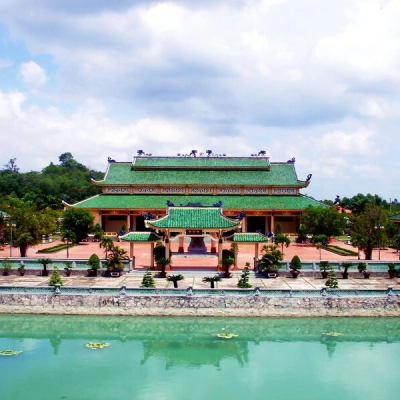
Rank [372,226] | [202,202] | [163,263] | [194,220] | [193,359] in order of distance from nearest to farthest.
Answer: [193,359] → [163,263] → [194,220] → [372,226] → [202,202]

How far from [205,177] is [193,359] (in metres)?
40.0

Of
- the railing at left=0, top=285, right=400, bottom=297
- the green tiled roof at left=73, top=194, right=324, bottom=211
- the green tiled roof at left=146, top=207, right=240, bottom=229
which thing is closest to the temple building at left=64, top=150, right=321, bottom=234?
the green tiled roof at left=73, top=194, right=324, bottom=211

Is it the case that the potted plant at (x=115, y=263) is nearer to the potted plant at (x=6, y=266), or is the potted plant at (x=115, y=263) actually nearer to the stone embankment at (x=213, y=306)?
the potted plant at (x=6, y=266)

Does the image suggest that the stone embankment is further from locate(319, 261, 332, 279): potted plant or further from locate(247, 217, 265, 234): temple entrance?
locate(247, 217, 265, 234): temple entrance

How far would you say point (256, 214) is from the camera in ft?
177

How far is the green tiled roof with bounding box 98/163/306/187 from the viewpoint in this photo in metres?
57.1

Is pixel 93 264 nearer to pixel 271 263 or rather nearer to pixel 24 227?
pixel 24 227

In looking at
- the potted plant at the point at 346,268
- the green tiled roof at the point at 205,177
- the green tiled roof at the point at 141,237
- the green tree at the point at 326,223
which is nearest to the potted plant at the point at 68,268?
the green tiled roof at the point at 141,237

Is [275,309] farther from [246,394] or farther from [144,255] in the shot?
[144,255]

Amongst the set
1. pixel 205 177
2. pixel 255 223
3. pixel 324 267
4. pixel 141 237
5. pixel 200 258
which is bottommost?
pixel 324 267

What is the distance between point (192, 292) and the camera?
76.7ft

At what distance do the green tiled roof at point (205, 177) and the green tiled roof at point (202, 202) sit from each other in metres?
1.60

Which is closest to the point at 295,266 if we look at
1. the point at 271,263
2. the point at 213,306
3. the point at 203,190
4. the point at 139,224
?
the point at 271,263

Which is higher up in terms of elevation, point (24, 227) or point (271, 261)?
point (24, 227)
